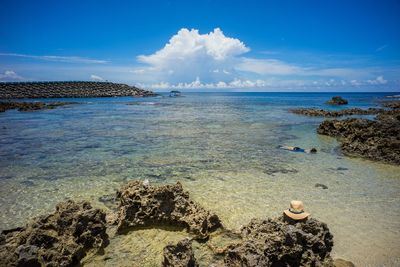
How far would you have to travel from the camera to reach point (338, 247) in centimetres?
662

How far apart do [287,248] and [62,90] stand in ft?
356

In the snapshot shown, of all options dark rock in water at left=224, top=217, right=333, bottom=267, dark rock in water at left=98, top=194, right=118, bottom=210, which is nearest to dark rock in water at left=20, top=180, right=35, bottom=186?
dark rock in water at left=98, top=194, right=118, bottom=210

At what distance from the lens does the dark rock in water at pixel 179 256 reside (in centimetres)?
522

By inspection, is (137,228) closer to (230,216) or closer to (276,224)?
(230,216)

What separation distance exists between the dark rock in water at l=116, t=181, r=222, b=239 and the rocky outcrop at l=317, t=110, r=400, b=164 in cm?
1217

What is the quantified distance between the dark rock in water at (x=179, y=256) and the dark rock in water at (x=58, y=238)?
207cm

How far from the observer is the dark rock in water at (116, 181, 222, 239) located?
285 inches

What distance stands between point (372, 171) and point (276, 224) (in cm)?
914

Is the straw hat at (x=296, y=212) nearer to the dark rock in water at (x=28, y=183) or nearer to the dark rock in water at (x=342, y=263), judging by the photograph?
the dark rock in water at (x=342, y=263)

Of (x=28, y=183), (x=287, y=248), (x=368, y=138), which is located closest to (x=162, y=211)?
(x=287, y=248)

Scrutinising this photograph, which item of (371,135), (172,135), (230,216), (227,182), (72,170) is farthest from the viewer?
(172,135)

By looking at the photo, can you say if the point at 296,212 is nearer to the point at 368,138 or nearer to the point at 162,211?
the point at 162,211

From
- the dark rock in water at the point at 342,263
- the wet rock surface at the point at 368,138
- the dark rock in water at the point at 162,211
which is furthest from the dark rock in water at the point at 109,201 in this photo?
the wet rock surface at the point at 368,138

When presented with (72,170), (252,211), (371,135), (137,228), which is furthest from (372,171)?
(72,170)
